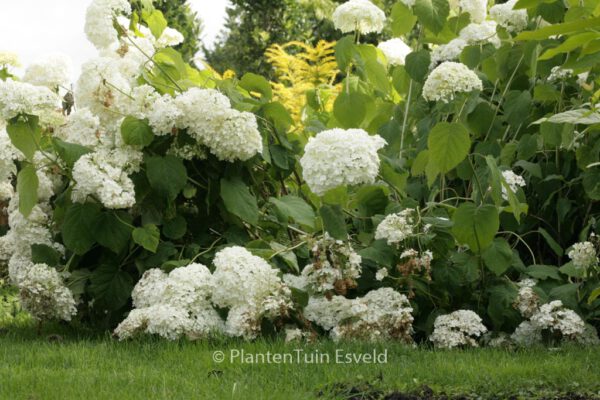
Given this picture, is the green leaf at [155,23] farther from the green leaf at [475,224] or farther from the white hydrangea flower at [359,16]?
the green leaf at [475,224]

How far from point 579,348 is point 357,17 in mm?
2294

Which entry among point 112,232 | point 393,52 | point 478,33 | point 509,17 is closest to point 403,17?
point 478,33

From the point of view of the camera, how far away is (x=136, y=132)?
4641mm

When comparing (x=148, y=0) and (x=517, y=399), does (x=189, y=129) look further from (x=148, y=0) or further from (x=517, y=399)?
(x=517, y=399)

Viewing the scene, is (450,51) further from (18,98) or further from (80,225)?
(18,98)

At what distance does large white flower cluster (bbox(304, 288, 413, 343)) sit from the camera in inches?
170

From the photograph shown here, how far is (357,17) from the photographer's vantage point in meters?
5.27

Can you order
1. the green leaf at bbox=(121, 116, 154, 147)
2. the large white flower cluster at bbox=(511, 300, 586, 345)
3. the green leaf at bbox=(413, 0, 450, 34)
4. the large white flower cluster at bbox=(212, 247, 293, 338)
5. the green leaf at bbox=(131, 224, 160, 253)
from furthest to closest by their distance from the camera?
the green leaf at bbox=(413, 0, 450, 34) → the green leaf at bbox=(121, 116, 154, 147) → the green leaf at bbox=(131, 224, 160, 253) → the large white flower cluster at bbox=(511, 300, 586, 345) → the large white flower cluster at bbox=(212, 247, 293, 338)

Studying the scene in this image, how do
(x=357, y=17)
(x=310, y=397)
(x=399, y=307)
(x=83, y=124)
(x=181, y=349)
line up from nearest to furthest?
(x=310, y=397) < (x=181, y=349) < (x=399, y=307) < (x=83, y=124) < (x=357, y=17)

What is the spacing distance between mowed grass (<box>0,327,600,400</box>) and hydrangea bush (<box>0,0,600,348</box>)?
0.80ft

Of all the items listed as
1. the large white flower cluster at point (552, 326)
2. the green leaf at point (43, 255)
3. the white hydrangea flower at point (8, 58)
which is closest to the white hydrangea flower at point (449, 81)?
the large white flower cluster at point (552, 326)

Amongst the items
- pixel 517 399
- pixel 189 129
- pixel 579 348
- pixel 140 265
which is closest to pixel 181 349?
pixel 140 265

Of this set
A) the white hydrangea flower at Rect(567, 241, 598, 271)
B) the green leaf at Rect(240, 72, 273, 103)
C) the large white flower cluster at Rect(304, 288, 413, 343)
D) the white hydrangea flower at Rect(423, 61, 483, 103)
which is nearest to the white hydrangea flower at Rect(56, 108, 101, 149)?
the green leaf at Rect(240, 72, 273, 103)

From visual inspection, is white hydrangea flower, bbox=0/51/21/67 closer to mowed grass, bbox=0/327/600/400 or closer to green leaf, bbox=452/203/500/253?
mowed grass, bbox=0/327/600/400
